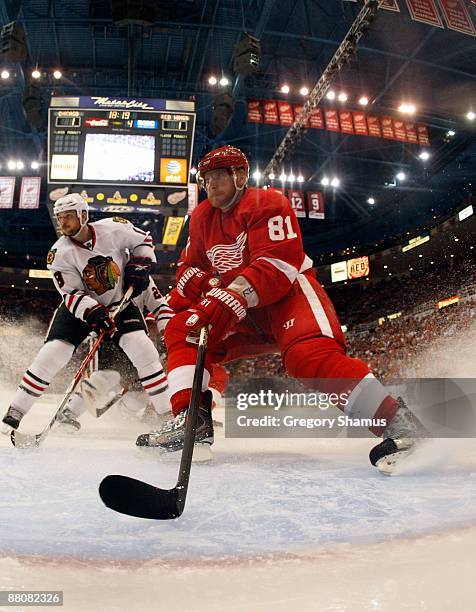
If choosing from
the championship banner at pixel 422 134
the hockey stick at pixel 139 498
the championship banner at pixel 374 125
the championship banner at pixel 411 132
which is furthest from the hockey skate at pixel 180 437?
the championship banner at pixel 422 134

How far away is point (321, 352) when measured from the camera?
65.6 inches

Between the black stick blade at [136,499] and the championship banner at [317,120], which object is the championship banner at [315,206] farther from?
the black stick blade at [136,499]

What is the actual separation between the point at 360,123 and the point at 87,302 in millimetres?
10851

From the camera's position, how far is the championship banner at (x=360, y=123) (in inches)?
463

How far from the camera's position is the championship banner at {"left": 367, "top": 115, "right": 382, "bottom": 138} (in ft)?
39.1

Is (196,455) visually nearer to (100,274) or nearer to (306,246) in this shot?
(100,274)

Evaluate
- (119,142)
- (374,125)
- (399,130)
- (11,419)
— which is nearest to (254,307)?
(11,419)

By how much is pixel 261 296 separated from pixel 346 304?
54.8 feet

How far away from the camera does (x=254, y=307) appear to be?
74.4 inches

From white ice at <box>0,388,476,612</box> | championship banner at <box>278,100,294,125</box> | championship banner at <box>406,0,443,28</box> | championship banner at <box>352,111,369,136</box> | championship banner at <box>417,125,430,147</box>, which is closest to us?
white ice at <box>0,388,476,612</box>

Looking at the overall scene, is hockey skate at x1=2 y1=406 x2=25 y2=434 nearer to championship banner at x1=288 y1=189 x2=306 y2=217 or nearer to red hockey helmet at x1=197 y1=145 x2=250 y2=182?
red hockey helmet at x1=197 y1=145 x2=250 y2=182

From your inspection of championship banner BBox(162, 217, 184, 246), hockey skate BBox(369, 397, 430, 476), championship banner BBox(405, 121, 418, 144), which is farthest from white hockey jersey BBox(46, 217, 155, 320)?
championship banner BBox(405, 121, 418, 144)

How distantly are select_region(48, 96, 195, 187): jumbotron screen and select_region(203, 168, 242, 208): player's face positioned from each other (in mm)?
4951

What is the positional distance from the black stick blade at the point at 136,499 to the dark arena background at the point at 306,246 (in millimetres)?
35
